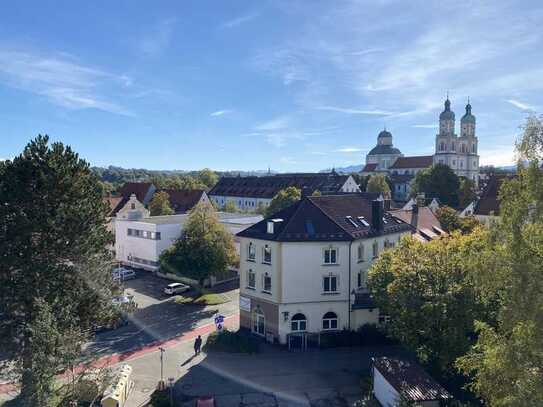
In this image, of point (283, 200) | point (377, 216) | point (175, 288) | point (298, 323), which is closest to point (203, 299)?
point (175, 288)

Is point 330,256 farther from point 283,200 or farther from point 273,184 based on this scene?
point 273,184

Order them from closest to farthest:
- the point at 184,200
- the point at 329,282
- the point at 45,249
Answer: the point at 45,249, the point at 329,282, the point at 184,200

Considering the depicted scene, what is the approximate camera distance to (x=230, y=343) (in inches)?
1268

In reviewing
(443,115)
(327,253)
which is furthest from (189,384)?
(443,115)

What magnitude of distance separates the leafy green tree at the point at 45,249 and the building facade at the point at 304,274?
1345cm

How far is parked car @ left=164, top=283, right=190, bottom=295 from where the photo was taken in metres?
45.8

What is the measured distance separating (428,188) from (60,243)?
8411 centimetres

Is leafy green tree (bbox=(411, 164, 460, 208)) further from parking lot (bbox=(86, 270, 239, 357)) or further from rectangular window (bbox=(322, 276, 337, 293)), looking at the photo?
rectangular window (bbox=(322, 276, 337, 293))

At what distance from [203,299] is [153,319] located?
629 cm

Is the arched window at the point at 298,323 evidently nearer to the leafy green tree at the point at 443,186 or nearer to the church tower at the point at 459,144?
the leafy green tree at the point at 443,186

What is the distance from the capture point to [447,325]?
2341cm

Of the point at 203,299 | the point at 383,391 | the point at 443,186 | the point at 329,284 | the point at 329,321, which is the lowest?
the point at 383,391

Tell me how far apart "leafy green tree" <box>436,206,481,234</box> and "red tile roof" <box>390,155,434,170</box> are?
108 meters

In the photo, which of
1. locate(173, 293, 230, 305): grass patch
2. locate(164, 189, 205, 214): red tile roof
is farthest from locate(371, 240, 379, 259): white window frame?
locate(164, 189, 205, 214): red tile roof
